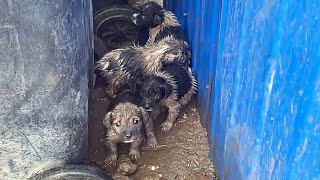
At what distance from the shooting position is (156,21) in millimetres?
5289

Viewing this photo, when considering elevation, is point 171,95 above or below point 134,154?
above

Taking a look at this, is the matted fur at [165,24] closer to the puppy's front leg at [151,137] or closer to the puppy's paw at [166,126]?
the puppy's paw at [166,126]

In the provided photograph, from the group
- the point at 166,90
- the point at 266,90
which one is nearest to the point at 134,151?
the point at 166,90

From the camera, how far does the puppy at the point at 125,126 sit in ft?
12.9

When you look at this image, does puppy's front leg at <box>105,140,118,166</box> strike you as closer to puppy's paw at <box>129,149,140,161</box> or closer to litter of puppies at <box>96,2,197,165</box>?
litter of puppies at <box>96,2,197,165</box>

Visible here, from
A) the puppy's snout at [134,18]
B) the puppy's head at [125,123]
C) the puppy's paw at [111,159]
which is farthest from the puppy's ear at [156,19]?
the puppy's paw at [111,159]

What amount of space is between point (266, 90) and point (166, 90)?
196cm

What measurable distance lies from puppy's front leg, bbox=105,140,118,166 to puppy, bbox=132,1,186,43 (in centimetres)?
152

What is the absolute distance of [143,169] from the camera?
3.96 m

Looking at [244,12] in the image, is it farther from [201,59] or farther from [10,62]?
[201,59]

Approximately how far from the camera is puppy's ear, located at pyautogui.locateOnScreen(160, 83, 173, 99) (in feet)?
14.1

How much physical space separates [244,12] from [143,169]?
1737mm

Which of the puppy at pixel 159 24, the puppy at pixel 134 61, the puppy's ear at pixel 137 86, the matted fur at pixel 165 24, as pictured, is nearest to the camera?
the puppy's ear at pixel 137 86

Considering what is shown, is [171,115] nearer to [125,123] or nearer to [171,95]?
[171,95]
